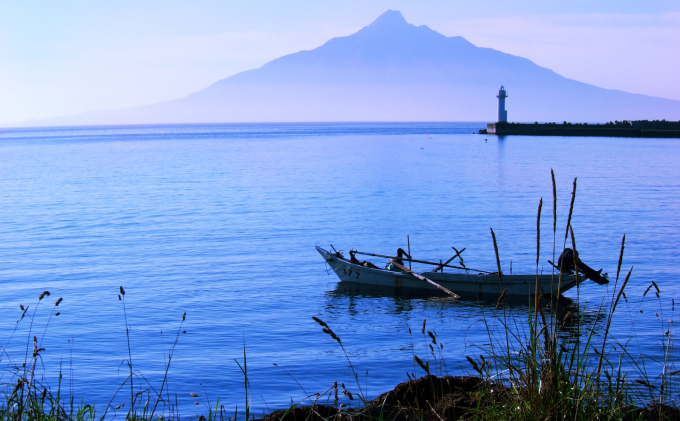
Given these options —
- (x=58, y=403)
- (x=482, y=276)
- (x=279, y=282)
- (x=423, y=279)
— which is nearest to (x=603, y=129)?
(x=279, y=282)

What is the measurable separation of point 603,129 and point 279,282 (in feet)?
360

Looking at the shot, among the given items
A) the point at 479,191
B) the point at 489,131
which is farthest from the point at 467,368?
the point at 489,131

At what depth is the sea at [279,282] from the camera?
10.8 meters

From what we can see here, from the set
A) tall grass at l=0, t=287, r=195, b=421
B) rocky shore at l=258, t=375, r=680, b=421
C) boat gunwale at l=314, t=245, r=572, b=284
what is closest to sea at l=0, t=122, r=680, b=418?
tall grass at l=0, t=287, r=195, b=421

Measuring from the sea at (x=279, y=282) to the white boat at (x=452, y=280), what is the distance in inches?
15.8

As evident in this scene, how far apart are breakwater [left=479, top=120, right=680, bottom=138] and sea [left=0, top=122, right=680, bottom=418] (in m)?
59.1

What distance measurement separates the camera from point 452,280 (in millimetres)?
16672

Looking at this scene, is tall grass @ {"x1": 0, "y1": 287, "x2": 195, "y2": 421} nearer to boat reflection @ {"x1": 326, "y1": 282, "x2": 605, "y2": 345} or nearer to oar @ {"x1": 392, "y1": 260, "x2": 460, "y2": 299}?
boat reflection @ {"x1": 326, "y1": 282, "x2": 605, "y2": 345}

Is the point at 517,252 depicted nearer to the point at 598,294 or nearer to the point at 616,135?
the point at 598,294

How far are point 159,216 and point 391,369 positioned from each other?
24.9 meters

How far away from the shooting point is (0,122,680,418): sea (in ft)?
35.3

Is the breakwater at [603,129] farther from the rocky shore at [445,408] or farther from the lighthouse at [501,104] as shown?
the rocky shore at [445,408]

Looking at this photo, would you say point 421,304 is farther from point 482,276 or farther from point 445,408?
point 445,408

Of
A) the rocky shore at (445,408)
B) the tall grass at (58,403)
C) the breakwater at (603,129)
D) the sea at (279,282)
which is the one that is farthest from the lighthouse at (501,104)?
the rocky shore at (445,408)
